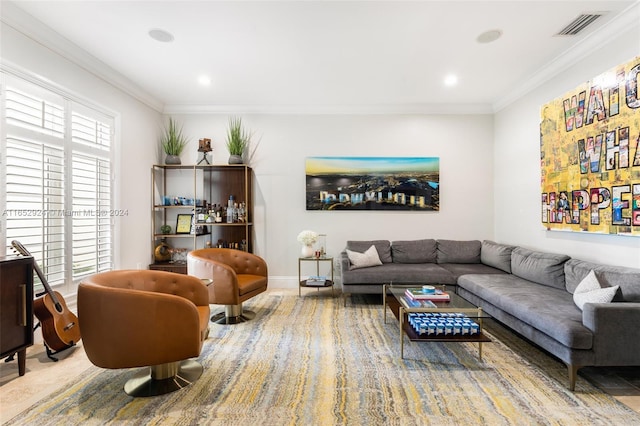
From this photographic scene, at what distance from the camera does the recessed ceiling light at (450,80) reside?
405cm

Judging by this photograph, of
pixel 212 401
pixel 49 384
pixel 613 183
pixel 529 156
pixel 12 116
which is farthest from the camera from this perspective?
pixel 529 156

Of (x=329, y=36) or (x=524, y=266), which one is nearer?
(x=329, y=36)

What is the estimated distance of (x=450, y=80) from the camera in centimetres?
416

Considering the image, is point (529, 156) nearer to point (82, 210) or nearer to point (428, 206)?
point (428, 206)

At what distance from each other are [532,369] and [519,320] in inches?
16.2

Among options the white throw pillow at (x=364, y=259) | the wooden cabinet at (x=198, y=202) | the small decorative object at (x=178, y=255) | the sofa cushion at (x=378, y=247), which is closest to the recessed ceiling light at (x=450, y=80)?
the sofa cushion at (x=378, y=247)

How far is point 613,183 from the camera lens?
9.84 feet

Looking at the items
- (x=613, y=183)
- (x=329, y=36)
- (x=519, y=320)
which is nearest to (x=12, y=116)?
(x=329, y=36)

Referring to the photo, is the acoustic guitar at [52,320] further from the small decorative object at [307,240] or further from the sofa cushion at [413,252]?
the sofa cushion at [413,252]

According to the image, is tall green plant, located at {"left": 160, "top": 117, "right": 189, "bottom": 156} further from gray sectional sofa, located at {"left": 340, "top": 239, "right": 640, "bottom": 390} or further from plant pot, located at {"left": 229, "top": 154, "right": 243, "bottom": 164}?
gray sectional sofa, located at {"left": 340, "top": 239, "right": 640, "bottom": 390}

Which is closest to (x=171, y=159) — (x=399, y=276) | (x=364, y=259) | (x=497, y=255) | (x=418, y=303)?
(x=364, y=259)

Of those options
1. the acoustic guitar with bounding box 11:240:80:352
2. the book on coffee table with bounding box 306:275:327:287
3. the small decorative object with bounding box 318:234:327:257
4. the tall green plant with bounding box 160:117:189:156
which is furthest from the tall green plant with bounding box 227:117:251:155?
the acoustic guitar with bounding box 11:240:80:352

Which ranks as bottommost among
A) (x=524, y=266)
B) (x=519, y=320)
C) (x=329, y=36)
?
(x=519, y=320)

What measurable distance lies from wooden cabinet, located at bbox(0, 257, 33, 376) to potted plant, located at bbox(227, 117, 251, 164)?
2904 mm
